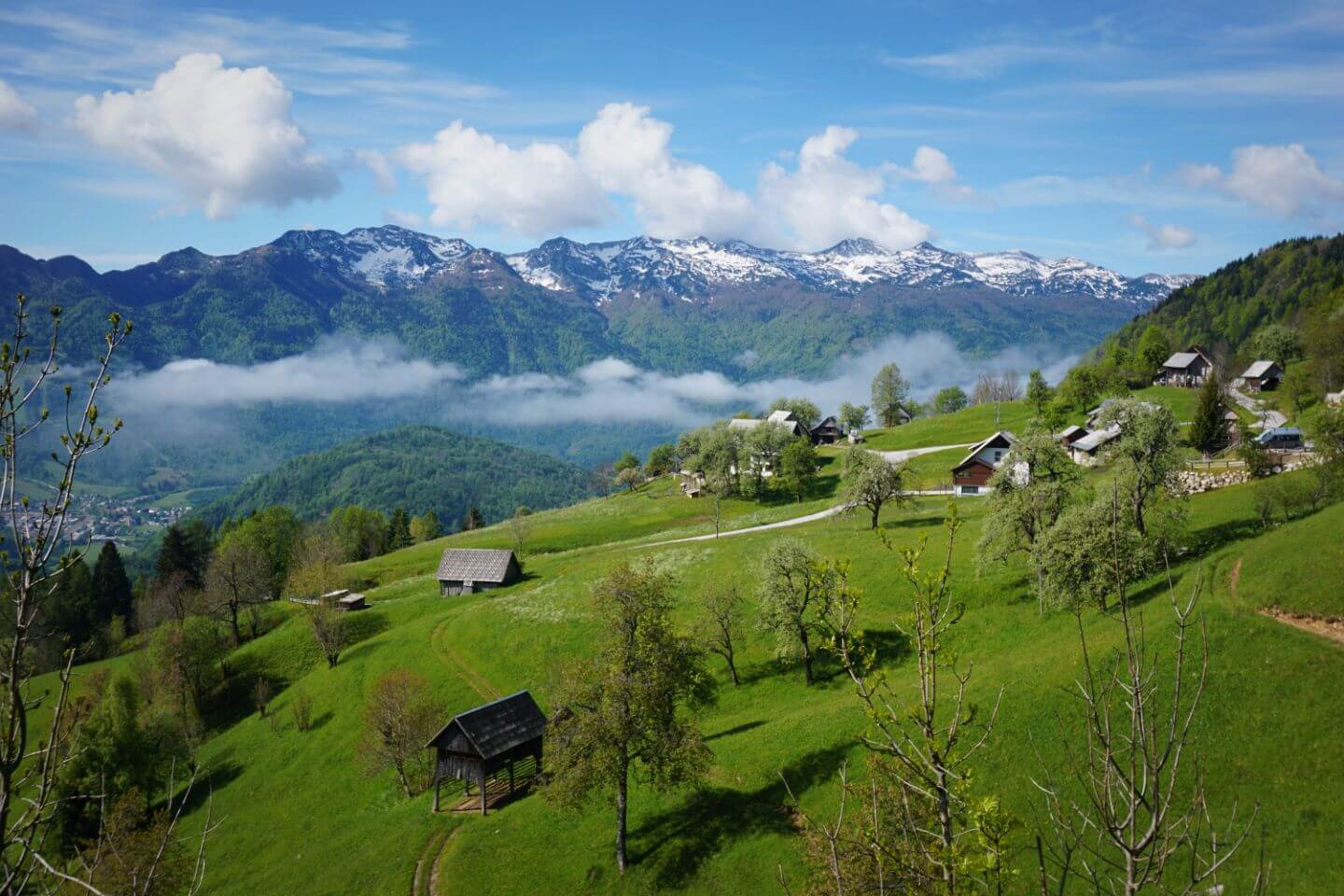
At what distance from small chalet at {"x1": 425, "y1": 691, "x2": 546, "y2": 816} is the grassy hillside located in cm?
280

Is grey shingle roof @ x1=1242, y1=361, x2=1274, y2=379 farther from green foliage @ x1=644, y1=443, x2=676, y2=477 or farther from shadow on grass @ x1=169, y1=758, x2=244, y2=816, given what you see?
shadow on grass @ x1=169, y1=758, x2=244, y2=816

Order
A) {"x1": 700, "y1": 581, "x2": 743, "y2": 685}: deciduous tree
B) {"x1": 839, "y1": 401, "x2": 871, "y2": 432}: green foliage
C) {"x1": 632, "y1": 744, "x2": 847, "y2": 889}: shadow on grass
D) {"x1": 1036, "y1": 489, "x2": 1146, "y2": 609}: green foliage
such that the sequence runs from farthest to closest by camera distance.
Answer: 1. {"x1": 839, "y1": 401, "x2": 871, "y2": 432}: green foliage
2. {"x1": 700, "y1": 581, "x2": 743, "y2": 685}: deciduous tree
3. {"x1": 1036, "y1": 489, "x2": 1146, "y2": 609}: green foliage
4. {"x1": 632, "y1": 744, "x2": 847, "y2": 889}: shadow on grass

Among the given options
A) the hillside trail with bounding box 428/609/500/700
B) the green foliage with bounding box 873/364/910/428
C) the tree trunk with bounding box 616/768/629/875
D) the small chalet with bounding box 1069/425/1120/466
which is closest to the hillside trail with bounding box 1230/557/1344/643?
the tree trunk with bounding box 616/768/629/875

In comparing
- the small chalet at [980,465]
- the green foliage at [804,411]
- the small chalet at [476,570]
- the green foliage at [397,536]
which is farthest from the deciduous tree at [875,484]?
the green foliage at [397,536]

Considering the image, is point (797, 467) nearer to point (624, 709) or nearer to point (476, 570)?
point (476, 570)

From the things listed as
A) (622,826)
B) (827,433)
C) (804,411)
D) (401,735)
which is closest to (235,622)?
(401,735)

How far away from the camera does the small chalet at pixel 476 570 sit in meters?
90.6

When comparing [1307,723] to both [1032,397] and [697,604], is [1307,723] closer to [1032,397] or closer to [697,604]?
[697,604]

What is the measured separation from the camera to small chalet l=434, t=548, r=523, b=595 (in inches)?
3568

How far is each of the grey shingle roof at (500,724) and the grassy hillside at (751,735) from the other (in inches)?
155

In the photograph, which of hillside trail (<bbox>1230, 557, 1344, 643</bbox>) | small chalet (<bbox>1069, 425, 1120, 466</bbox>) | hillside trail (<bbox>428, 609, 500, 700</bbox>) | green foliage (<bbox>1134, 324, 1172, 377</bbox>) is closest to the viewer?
hillside trail (<bbox>1230, 557, 1344, 643</bbox>)

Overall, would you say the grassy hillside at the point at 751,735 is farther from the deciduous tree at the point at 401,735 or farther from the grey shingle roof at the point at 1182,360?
the grey shingle roof at the point at 1182,360

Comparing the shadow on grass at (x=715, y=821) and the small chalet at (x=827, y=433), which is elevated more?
the small chalet at (x=827, y=433)

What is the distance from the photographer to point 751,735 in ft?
149
